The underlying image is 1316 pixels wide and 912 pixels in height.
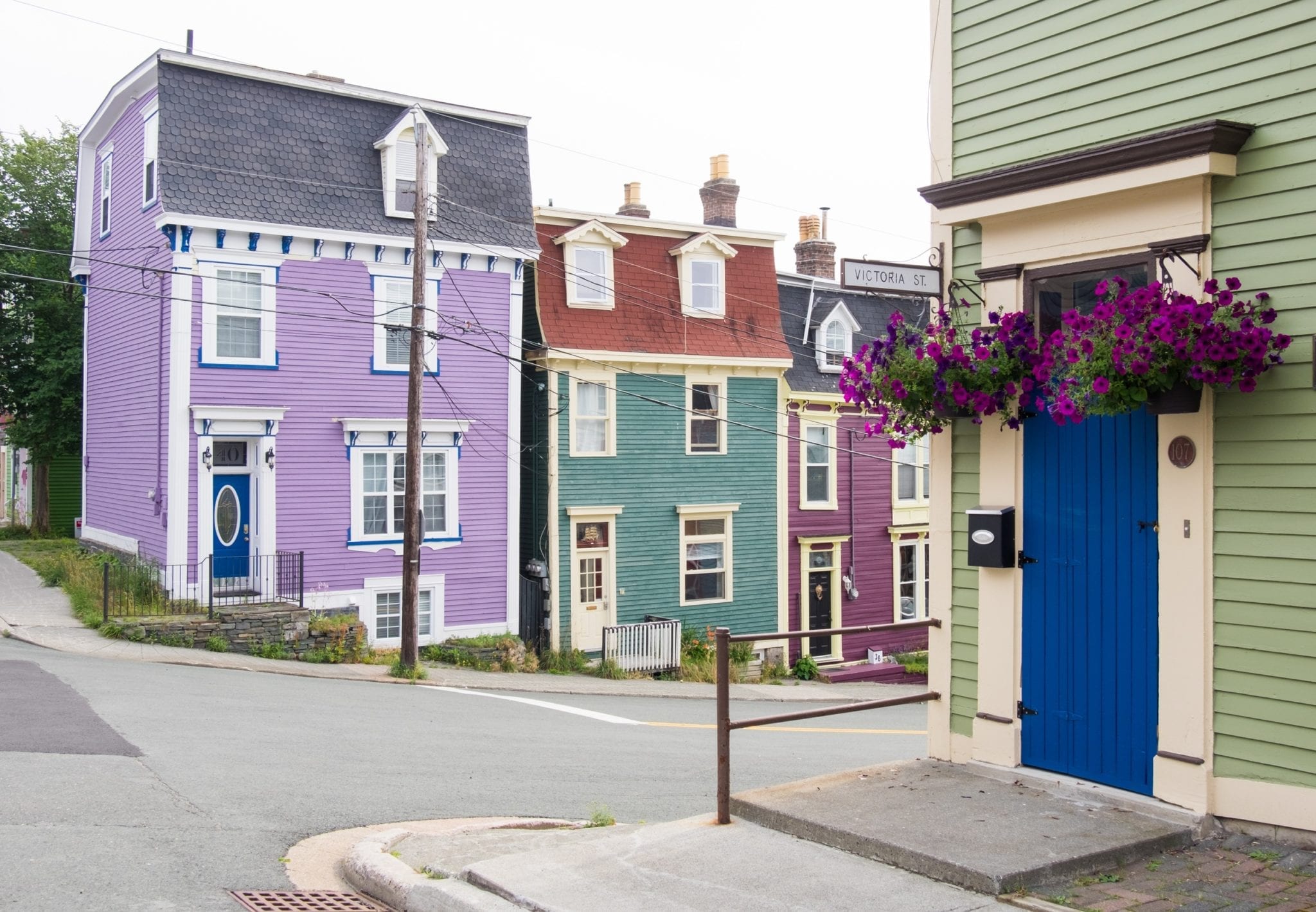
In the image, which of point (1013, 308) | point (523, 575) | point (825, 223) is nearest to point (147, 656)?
point (523, 575)

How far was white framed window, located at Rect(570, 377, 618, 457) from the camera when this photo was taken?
A: 24.6m

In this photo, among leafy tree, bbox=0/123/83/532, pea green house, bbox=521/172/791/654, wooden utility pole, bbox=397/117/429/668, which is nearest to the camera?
wooden utility pole, bbox=397/117/429/668

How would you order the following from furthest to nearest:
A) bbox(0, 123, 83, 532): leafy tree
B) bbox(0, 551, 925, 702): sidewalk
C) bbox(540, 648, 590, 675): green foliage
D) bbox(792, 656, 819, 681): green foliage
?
bbox(0, 123, 83, 532): leafy tree, bbox(792, 656, 819, 681): green foliage, bbox(540, 648, 590, 675): green foliage, bbox(0, 551, 925, 702): sidewalk

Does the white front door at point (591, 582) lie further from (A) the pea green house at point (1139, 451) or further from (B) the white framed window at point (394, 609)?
(A) the pea green house at point (1139, 451)

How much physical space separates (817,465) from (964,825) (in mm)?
21999

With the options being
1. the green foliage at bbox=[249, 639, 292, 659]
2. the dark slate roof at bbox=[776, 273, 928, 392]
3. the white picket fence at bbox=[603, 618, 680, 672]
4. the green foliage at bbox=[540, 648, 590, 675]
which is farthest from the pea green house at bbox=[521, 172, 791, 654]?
the green foliage at bbox=[249, 639, 292, 659]

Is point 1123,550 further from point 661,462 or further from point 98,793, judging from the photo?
point 661,462

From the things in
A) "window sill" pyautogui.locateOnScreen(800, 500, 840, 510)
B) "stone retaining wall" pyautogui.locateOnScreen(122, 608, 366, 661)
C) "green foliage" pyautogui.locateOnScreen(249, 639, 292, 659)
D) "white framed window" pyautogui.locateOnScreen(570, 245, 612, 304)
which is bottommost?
"green foliage" pyautogui.locateOnScreen(249, 639, 292, 659)

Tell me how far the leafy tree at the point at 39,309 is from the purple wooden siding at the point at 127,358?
5257 mm

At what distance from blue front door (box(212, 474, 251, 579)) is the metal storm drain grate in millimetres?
15571

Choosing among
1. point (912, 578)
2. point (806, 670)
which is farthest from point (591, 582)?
point (912, 578)

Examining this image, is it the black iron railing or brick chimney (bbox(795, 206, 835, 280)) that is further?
brick chimney (bbox(795, 206, 835, 280))

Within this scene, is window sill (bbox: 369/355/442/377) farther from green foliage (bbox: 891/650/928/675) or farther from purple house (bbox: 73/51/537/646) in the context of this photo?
green foliage (bbox: 891/650/928/675)

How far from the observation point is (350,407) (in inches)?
861
